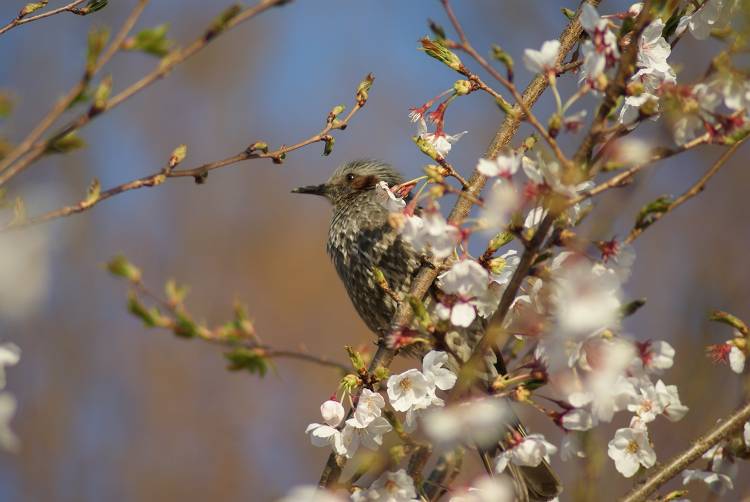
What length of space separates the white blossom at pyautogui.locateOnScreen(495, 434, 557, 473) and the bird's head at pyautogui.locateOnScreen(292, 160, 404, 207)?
235cm

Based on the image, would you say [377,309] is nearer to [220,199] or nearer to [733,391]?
[733,391]

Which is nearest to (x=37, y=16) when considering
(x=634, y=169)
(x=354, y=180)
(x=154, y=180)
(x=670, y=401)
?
(x=154, y=180)

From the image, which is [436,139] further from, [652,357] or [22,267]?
[22,267]

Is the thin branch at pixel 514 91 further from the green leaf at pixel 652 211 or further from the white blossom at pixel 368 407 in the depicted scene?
the white blossom at pixel 368 407

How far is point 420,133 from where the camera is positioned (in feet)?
7.50

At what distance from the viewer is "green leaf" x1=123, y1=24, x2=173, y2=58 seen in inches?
54.9

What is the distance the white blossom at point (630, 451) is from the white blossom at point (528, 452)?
0.70ft

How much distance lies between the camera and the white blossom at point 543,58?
1.55 meters

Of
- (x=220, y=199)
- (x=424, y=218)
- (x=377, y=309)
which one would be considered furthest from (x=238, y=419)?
(x=424, y=218)

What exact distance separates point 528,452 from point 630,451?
298mm

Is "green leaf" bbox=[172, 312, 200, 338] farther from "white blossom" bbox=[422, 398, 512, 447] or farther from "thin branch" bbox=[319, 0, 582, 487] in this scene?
"thin branch" bbox=[319, 0, 582, 487]

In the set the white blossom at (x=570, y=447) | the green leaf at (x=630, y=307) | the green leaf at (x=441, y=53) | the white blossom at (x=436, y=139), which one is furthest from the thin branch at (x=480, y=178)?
the green leaf at (x=630, y=307)

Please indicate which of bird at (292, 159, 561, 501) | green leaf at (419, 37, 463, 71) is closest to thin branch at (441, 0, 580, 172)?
green leaf at (419, 37, 463, 71)

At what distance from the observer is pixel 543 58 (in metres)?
1.55
